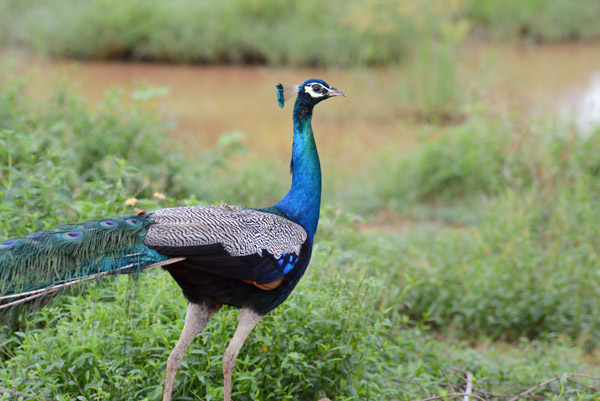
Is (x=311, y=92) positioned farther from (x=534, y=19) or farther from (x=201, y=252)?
(x=534, y=19)

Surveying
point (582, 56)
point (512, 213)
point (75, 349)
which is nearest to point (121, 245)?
point (75, 349)

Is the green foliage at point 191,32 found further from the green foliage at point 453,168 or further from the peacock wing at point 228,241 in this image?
the peacock wing at point 228,241

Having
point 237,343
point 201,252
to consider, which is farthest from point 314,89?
point 237,343

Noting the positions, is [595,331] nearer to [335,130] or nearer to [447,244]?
[447,244]

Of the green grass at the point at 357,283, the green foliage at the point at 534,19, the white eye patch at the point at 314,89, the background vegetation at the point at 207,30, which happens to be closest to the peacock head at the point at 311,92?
the white eye patch at the point at 314,89

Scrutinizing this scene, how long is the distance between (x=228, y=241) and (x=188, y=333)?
46 cm

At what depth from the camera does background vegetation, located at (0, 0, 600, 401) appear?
3.22 m

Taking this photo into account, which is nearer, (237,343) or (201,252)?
(201,252)

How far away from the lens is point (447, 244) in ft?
17.5

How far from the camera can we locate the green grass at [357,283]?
321 centimetres

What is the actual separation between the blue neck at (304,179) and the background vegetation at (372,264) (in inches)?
18.1

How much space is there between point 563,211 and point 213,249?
341cm

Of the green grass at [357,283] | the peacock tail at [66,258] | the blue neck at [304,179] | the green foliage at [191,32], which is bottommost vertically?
the green grass at [357,283]

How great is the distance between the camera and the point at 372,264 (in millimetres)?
3924
